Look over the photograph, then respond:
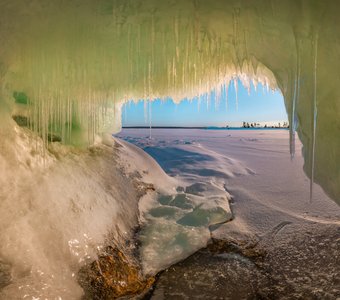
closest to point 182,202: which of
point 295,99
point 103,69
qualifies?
point 103,69

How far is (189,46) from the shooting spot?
11.6 ft

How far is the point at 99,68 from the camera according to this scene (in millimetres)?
4277

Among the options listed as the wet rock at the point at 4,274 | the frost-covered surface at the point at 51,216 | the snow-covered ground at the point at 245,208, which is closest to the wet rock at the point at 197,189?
the snow-covered ground at the point at 245,208

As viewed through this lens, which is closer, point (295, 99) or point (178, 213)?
point (295, 99)

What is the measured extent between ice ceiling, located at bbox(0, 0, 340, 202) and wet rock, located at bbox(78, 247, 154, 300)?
2.29m

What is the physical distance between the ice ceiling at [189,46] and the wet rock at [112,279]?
2.29 m

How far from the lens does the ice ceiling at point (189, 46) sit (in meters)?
2.92

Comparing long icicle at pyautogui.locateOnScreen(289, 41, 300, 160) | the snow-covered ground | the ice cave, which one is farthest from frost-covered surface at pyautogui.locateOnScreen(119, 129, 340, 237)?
the ice cave

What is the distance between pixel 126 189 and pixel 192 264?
2.50 m

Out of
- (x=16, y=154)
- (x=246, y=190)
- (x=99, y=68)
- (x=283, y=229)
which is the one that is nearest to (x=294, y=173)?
(x=246, y=190)

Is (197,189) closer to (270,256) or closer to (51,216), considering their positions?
(270,256)

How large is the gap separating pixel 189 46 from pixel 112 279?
2.91 meters

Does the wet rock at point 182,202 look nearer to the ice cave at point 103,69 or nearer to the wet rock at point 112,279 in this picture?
the ice cave at point 103,69

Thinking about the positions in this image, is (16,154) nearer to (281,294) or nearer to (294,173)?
(281,294)
